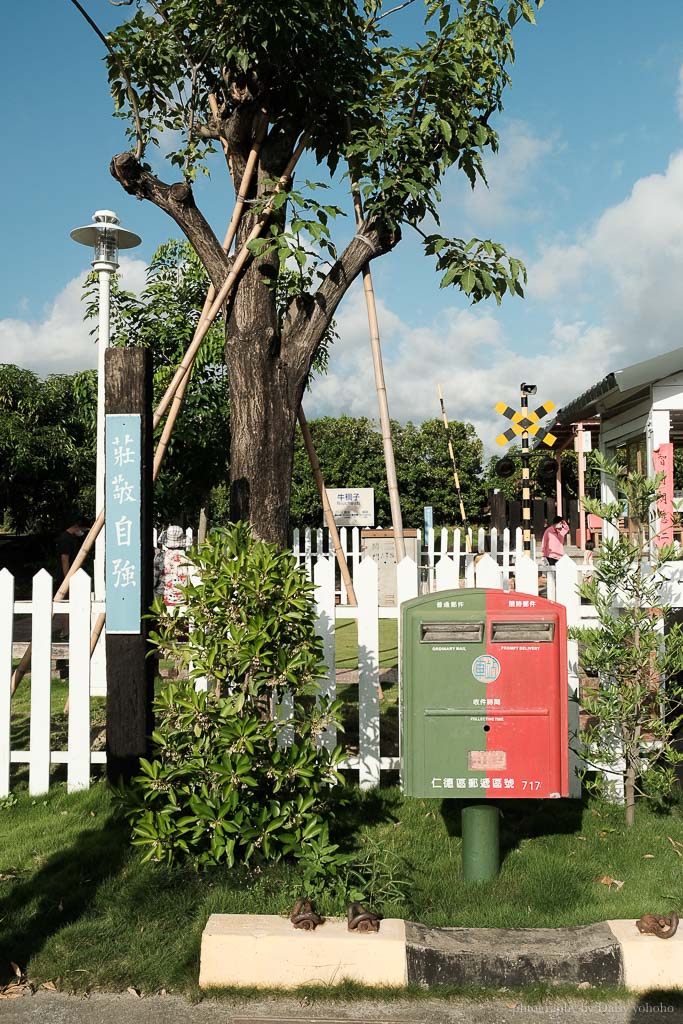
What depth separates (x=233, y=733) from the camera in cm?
395

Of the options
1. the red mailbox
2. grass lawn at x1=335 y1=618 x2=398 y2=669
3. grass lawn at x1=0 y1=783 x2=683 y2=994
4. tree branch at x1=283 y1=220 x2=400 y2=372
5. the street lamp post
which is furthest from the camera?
grass lawn at x1=335 y1=618 x2=398 y2=669

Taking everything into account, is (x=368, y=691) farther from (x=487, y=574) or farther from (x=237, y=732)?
(x=237, y=732)

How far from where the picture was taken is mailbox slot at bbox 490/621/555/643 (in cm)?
Result: 393

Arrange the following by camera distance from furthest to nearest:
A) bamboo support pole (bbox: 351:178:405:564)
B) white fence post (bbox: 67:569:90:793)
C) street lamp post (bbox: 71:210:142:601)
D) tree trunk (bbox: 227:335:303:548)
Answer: street lamp post (bbox: 71:210:142:601) < bamboo support pole (bbox: 351:178:405:564) < tree trunk (bbox: 227:335:303:548) < white fence post (bbox: 67:569:90:793)

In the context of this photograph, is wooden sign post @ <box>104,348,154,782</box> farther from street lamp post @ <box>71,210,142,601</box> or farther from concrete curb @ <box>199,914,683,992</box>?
street lamp post @ <box>71,210,142,601</box>

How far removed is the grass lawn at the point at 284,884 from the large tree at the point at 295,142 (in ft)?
7.16

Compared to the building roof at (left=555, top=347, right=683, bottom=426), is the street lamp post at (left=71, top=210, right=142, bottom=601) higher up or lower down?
higher up

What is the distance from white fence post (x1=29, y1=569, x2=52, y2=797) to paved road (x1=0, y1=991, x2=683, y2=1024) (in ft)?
7.37

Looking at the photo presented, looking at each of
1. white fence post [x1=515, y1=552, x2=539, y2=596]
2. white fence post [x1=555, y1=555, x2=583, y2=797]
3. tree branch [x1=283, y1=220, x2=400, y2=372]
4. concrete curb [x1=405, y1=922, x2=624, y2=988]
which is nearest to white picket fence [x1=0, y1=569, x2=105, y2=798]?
tree branch [x1=283, y1=220, x2=400, y2=372]

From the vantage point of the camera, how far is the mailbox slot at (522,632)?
393 centimetres

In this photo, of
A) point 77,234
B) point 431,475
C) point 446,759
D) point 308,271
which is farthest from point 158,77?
point 431,475

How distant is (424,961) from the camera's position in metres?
3.28

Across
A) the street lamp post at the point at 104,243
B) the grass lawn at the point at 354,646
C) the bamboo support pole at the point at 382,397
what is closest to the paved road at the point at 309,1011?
the bamboo support pole at the point at 382,397

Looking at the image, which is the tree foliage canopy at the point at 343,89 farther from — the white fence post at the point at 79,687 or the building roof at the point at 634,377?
the building roof at the point at 634,377
